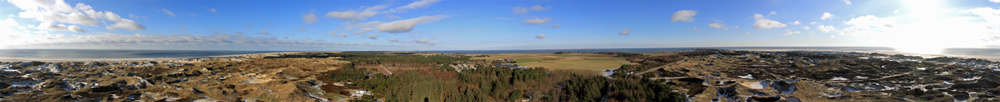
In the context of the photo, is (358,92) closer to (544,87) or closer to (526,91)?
(526,91)

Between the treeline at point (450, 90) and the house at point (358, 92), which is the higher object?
the treeline at point (450, 90)

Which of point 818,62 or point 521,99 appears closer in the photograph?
point 521,99

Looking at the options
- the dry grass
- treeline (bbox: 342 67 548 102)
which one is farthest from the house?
the dry grass

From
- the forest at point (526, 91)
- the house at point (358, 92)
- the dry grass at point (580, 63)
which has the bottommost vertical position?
the house at point (358, 92)

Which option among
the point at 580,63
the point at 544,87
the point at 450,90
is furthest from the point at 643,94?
the point at 580,63

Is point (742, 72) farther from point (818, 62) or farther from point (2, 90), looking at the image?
point (2, 90)

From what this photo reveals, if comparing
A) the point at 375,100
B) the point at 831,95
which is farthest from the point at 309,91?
the point at 831,95

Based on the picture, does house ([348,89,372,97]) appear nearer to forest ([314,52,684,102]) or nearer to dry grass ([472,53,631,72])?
forest ([314,52,684,102])

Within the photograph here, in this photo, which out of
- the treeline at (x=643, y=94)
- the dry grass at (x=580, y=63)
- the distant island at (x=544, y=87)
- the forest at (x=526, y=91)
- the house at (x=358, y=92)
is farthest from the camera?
the dry grass at (x=580, y=63)

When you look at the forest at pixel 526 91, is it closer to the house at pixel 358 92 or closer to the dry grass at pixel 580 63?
the house at pixel 358 92

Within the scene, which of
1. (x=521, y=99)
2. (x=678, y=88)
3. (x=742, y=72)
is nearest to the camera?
(x=521, y=99)

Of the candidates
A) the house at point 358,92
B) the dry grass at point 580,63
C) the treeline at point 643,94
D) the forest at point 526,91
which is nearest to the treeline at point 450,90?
the forest at point 526,91
